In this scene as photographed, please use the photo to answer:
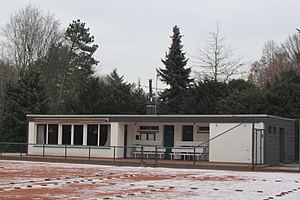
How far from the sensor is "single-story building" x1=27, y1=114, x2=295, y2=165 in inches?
1180

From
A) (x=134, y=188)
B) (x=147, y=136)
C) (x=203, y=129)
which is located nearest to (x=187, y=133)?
(x=203, y=129)

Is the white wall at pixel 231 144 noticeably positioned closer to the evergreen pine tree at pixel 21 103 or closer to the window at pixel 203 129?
the window at pixel 203 129

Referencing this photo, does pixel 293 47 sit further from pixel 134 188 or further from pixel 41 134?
pixel 134 188

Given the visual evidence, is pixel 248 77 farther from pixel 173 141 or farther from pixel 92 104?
pixel 173 141

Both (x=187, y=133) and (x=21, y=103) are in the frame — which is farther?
(x=21, y=103)

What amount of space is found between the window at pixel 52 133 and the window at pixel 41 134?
41cm

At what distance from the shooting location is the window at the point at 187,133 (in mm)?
34156

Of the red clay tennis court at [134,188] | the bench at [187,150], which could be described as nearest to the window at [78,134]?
the bench at [187,150]

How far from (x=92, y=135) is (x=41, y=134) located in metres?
4.08

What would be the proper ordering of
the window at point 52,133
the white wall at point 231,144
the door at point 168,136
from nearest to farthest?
the white wall at point 231,144 → the door at point 168,136 → the window at point 52,133

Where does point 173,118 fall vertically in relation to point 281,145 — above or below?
above

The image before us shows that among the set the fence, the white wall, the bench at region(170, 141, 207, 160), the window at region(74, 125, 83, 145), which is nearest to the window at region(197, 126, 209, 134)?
the bench at region(170, 141, 207, 160)

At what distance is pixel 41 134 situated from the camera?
122 feet

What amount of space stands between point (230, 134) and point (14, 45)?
85.2 feet
